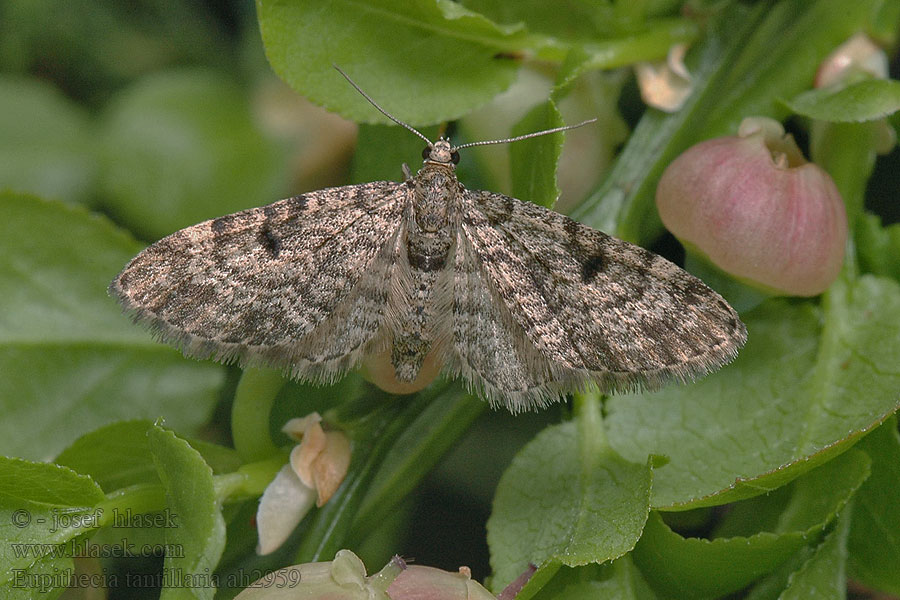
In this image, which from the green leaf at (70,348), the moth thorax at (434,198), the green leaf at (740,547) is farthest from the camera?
the green leaf at (70,348)

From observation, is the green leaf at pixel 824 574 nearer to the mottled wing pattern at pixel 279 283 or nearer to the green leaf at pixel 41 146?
the mottled wing pattern at pixel 279 283

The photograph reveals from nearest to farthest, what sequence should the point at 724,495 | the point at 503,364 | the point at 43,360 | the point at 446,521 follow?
the point at 724,495 < the point at 503,364 < the point at 43,360 < the point at 446,521

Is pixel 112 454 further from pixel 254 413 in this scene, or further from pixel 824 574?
pixel 824 574

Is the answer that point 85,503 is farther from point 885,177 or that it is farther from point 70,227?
point 885,177

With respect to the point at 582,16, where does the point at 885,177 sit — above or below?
below

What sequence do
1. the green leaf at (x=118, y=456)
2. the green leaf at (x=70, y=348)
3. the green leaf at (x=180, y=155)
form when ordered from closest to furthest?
the green leaf at (x=118, y=456) < the green leaf at (x=70, y=348) < the green leaf at (x=180, y=155)

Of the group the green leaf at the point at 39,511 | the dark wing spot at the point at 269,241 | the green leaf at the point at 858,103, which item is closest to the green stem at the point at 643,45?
the green leaf at the point at 858,103

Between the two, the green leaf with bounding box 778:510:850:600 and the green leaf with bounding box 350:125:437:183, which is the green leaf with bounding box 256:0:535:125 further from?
the green leaf with bounding box 778:510:850:600

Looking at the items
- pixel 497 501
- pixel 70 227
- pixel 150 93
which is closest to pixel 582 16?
pixel 497 501
